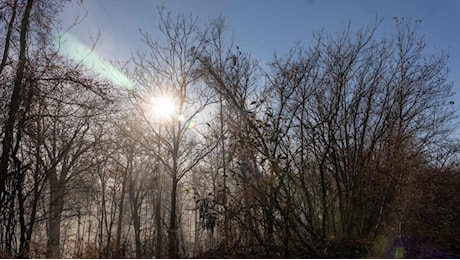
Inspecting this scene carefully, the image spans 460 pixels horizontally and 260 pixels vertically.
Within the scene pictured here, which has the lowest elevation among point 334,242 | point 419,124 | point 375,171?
point 334,242

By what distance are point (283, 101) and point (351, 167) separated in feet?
7.49

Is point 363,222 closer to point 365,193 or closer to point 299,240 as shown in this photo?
point 365,193

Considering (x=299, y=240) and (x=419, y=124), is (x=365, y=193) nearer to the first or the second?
(x=299, y=240)

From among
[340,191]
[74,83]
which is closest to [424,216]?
[340,191]

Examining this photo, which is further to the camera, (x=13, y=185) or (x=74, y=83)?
(x=13, y=185)

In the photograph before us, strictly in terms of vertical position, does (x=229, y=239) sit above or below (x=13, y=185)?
below

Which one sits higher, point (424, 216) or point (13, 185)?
point (13, 185)

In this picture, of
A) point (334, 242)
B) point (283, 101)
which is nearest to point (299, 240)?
point (334, 242)

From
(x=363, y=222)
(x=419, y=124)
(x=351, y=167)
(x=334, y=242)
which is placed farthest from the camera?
(x=419, y=124)

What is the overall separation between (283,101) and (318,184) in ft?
7.11

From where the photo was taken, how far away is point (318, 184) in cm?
770

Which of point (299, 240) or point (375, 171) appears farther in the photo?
point (375, 171)

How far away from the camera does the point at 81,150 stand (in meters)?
15.3

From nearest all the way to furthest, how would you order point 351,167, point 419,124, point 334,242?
point 334,242 → point 351,167 → point 419,124
